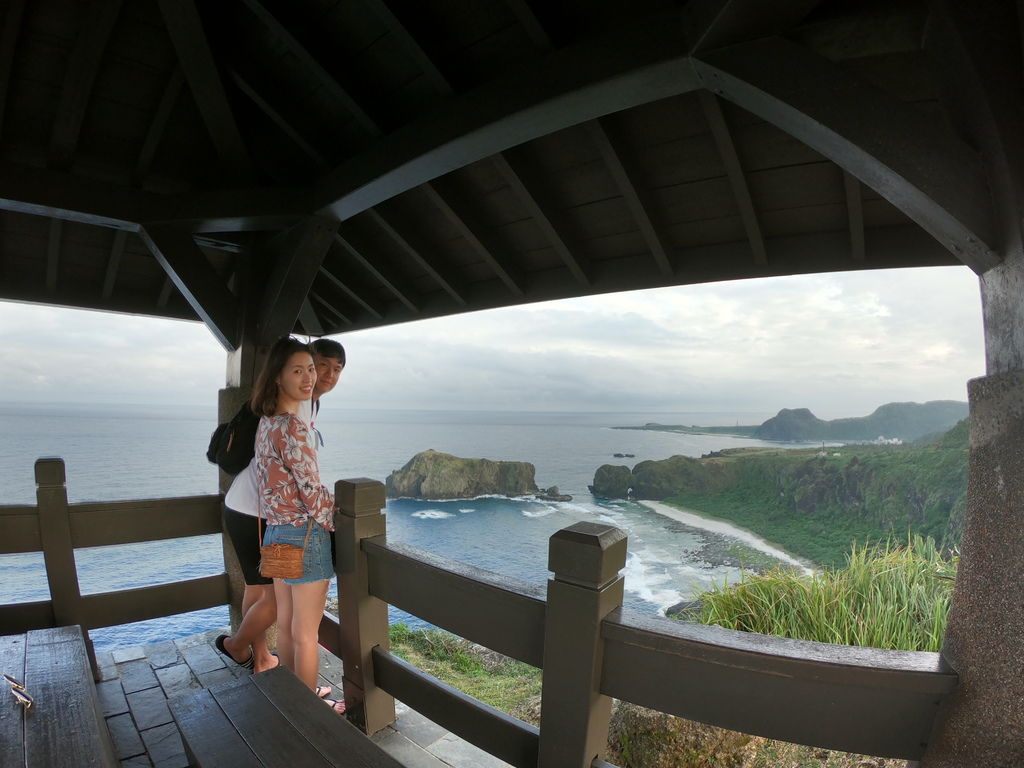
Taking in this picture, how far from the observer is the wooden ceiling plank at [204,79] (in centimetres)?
223

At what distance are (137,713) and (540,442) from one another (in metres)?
13.7

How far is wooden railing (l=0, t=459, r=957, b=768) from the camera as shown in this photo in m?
0.97

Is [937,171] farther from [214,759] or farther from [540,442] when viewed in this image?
[540,442]

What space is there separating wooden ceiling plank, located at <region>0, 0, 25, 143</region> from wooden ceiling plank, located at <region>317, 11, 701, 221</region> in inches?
55.2

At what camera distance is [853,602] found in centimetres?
326

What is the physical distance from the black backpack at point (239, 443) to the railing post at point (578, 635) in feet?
4.17

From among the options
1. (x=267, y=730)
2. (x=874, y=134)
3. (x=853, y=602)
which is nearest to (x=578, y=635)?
(x=267, y=730)

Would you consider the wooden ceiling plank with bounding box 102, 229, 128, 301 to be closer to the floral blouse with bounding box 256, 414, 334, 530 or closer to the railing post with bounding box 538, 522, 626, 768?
the floral blouse with bounding box 256, 414, 334, 530

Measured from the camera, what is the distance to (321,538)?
70.1 inches

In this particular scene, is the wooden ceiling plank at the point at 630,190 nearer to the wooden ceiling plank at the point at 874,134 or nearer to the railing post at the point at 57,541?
the wooden ceiling plank at the point at 874,134

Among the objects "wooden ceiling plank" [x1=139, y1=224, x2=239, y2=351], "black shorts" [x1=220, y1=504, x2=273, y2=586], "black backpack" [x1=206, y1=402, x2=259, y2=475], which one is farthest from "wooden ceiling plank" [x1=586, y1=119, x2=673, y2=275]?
"wooden ceiling plank" [x1=139, y1=224, x2=239, y2=351]

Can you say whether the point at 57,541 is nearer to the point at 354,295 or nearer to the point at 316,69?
the point at 316,69

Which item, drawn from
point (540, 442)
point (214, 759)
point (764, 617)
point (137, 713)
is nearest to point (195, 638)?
point (137, 713)

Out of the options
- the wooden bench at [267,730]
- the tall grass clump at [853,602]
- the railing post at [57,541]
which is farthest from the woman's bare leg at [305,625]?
the tall grass clump at [853,602]
